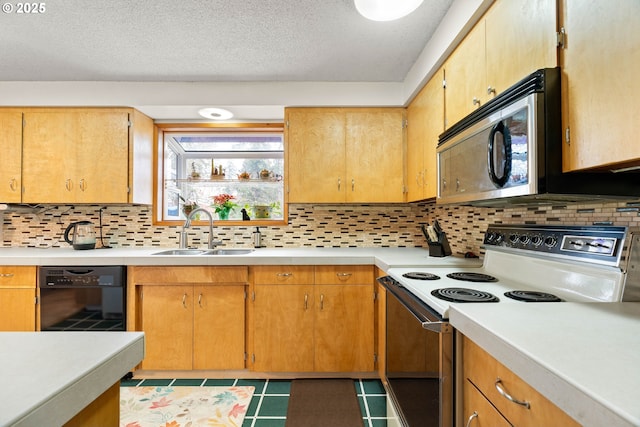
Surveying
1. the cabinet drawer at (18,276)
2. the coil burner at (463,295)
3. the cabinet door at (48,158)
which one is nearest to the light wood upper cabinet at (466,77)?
the coil burner at (463,295)

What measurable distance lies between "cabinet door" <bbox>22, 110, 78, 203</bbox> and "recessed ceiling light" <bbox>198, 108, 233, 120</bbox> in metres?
1.02

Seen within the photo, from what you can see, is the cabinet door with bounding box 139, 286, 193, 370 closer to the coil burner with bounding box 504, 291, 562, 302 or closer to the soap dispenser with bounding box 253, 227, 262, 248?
the soap dispenser with bounding box 253, 227, 262, 248

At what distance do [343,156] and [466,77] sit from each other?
1.12 m

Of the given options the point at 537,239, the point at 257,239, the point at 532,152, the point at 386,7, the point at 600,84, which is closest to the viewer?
the point at 600,84

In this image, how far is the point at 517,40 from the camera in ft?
3.74

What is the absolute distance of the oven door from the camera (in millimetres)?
979

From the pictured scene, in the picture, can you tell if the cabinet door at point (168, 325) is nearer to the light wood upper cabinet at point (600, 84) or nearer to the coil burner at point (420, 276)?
the coil burner at point (420, 276)

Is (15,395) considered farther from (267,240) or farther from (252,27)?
(267,240)

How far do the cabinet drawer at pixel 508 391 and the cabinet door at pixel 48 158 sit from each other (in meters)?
2.95

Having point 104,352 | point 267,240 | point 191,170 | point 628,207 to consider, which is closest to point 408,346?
point 628,207

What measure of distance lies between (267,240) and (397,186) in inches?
49.1

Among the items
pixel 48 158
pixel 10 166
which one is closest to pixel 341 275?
pixel 48 158

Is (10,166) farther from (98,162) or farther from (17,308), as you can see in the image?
(17,308)

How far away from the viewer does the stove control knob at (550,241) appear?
1.24 metres
